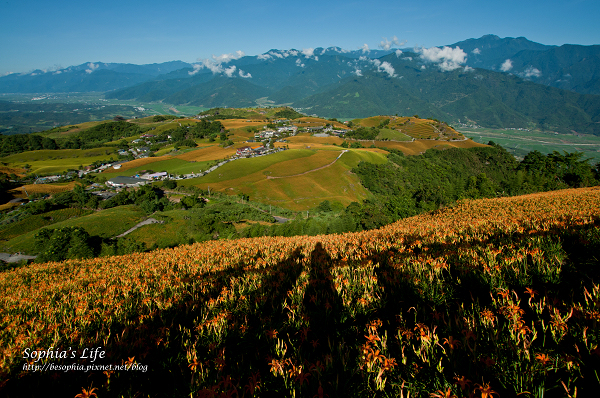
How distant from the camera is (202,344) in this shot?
12.6 ft

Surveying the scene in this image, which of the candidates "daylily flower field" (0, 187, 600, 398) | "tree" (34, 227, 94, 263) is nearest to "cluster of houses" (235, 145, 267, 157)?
"tree" (34, 227, 94, 263)

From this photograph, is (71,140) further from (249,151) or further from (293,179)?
(293,179)

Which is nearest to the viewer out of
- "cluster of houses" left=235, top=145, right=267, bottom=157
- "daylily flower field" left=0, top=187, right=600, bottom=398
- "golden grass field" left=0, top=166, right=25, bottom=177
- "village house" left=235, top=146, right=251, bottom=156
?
"daylily flower field" left=0, top=187, right=600, bottom=398

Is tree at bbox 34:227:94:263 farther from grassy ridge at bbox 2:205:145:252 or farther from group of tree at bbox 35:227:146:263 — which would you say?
grassy ridge at bbox 2:205:145:252

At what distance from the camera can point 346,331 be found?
12.5 ft

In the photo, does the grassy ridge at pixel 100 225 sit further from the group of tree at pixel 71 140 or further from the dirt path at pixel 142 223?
the group of tree at pixel 71 140

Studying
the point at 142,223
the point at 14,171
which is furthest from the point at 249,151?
the point at 14,171

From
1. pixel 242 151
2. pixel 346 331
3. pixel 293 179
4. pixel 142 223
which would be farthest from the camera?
pixel 242 151

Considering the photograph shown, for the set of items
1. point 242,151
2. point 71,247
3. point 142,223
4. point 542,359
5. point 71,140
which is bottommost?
point 142,223

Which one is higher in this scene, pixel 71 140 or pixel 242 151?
pixel 71 140

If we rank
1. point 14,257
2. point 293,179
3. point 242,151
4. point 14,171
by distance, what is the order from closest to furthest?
1. point 14,257
2. point 293,179
3. point 14,171
4. point 242,151

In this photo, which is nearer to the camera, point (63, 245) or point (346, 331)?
point (346, 331)

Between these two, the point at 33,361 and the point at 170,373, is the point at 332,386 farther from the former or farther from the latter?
the point at 33,361

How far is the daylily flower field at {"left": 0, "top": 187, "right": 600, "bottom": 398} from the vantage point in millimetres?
2520
